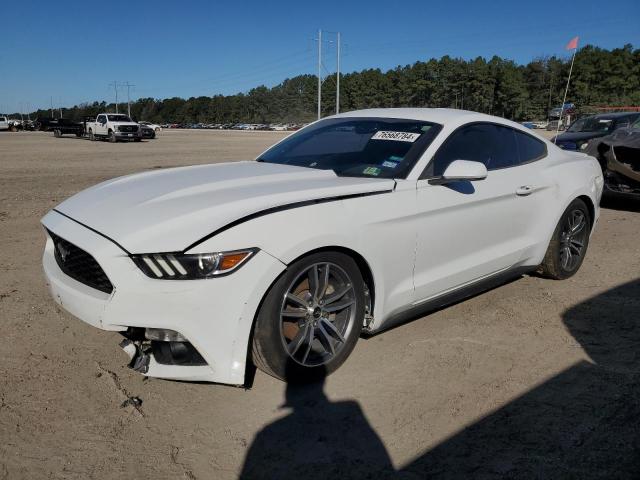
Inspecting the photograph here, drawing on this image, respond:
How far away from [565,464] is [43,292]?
4.06m

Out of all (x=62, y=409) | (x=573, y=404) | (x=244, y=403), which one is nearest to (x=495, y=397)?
(x=573, y=404)

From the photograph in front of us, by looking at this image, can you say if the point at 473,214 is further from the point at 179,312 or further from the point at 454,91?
the point at 454,91

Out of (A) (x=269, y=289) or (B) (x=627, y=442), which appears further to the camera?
(A) (x=269, y=289)

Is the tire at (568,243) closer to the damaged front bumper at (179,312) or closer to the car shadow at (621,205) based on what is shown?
the damaged front bumper at (179,312)

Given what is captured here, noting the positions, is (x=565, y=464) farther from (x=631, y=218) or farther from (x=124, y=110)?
(x=124, y=110)

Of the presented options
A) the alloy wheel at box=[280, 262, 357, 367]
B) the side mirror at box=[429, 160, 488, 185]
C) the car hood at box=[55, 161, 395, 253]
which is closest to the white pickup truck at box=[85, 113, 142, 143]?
the car hood at box=[55, 161, 395, 253]

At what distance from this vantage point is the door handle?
13.8ft

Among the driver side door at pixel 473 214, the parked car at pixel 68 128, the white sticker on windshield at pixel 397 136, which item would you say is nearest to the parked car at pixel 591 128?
the driver side door at pixel 473 214

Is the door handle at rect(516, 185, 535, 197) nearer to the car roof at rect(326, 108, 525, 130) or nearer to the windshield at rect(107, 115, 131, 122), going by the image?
the car roof at rect(326, 108, 525, 130)

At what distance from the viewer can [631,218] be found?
8.54 meters

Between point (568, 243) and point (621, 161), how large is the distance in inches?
181

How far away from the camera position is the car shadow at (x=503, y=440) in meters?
2.41

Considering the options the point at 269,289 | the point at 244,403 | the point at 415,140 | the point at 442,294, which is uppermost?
the point at 415,140

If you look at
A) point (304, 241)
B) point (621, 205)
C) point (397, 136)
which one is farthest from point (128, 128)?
point (304, 241)
